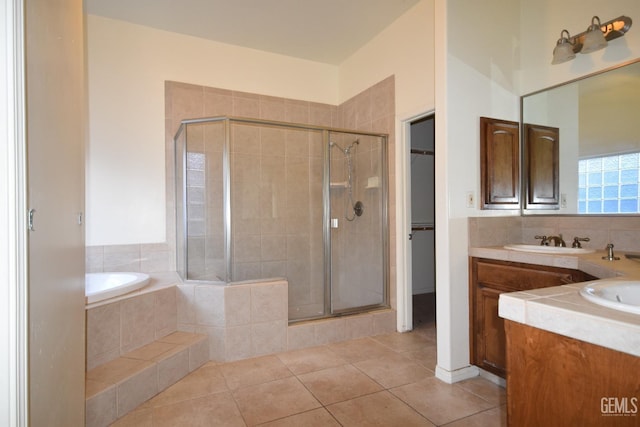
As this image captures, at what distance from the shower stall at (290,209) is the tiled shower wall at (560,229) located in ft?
3.42

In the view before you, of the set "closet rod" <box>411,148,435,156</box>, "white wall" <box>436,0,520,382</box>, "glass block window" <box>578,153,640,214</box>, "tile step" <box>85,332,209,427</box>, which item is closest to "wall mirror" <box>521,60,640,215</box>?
"glass block window" <box>578,153,640,214</box>

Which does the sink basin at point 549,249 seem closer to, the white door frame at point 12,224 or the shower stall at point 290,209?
the shower stall at point 290,209

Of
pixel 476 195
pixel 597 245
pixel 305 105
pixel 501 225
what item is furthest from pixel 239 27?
pixel 597 245

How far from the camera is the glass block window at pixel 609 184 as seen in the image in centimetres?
199

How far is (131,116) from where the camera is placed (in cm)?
314

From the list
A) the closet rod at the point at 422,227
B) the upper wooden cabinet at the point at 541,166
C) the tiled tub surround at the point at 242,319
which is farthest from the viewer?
the closet rod at the point at 422,227

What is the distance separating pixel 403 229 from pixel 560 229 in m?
1.20

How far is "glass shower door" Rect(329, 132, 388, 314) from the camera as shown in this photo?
3.24 meters

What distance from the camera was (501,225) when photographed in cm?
246

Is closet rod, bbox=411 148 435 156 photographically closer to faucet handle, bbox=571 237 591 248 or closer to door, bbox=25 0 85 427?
faucet handle, bbox=571 237 591 248

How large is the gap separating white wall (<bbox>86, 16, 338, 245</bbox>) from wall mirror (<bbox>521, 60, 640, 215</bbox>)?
3069 millimetres

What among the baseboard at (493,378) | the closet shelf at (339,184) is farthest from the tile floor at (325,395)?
the closet shelf at (339,184)

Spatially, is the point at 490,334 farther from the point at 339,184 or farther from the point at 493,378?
the point at 339,184

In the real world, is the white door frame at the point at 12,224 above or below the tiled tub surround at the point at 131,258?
above
